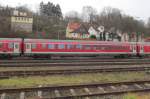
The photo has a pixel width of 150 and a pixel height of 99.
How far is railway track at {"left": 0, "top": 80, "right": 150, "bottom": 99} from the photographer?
35.3ft

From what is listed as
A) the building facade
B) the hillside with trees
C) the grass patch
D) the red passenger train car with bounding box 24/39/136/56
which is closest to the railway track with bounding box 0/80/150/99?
the grass patch

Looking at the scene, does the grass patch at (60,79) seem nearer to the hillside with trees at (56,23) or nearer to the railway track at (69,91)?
the railway track at (69,91)

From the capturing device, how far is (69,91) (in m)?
12.0

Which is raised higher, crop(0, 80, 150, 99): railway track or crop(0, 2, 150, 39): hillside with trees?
crop(0, 2, 150, 39): hillside with trees

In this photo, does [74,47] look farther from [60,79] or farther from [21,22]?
[21,22]

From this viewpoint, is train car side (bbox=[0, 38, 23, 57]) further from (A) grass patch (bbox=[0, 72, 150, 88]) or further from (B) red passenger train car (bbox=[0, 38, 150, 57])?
(A) grass patch (bbox=[0, 72, 150, 88])

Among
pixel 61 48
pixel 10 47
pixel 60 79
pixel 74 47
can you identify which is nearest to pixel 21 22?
pixel 74 47

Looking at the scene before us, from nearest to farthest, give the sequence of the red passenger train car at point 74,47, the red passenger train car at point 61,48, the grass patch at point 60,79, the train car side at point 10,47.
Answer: the grass patch at point 60,79, the train car side at point 10,47, the red passenger train car at point 61,48, the red passenger train car at point 74,47

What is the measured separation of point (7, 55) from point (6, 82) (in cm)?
1673

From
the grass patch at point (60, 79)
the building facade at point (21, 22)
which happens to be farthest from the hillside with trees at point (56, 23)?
the grass patch at point (60, 79)

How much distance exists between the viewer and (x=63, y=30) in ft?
331

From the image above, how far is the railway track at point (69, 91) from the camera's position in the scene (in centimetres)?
1077

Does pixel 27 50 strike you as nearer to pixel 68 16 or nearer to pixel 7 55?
pixel 7 55

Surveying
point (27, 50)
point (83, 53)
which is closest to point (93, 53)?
point (83, 53)
